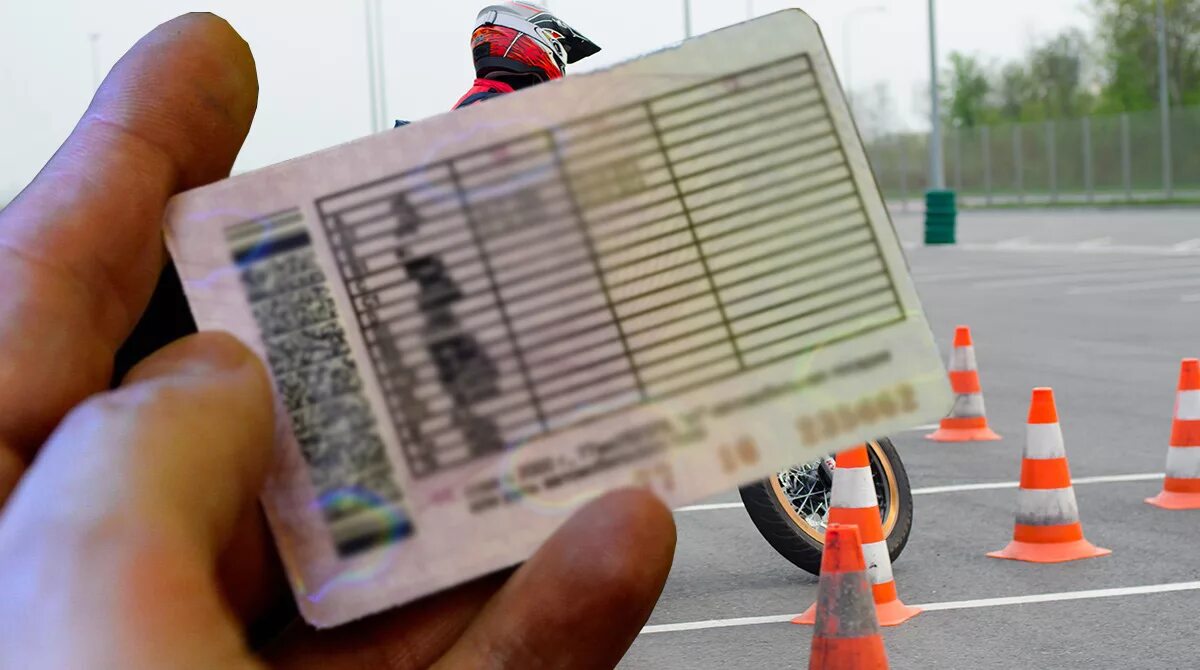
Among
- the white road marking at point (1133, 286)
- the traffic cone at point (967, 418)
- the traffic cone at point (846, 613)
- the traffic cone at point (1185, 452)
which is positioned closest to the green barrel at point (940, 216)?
the white road marking at point (1133, 286)

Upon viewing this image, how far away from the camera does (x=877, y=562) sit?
5.27 metres

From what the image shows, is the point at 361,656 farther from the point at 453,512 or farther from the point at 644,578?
the point at 644,578

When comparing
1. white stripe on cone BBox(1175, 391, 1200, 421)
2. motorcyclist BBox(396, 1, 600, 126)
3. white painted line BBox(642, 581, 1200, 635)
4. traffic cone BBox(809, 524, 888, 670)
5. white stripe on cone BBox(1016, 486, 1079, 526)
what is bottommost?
white painted line BBox(642, 581, 1200, 635)

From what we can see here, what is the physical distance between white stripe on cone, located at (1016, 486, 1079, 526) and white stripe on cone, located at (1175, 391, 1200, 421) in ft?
4.37

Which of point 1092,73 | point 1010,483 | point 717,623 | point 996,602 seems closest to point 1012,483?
point 1010,483

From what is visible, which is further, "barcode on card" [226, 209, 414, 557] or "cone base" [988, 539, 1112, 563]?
→ "cone base" [988, 539, 1112, 563]

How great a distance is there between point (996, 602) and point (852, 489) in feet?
2.29

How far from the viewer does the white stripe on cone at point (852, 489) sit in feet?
17.0

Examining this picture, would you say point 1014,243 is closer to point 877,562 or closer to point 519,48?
point 877,562

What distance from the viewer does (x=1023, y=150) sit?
176 feet

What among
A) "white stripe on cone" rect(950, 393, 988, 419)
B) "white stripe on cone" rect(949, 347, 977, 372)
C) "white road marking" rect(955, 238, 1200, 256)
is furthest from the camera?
"white road marking" rect(955, 238, 1200, 256)

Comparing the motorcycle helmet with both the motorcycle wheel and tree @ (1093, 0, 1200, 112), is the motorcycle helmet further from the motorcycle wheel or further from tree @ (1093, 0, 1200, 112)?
tree @ (1093, 0, 1200, 112)

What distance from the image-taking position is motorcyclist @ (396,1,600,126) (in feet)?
12.2

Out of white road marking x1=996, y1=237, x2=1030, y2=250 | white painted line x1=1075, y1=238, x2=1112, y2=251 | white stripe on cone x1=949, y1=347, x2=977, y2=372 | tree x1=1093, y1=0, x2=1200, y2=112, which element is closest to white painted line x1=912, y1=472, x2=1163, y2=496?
white stripe on cone x1=949, y1=347, x2=977, y2=372
